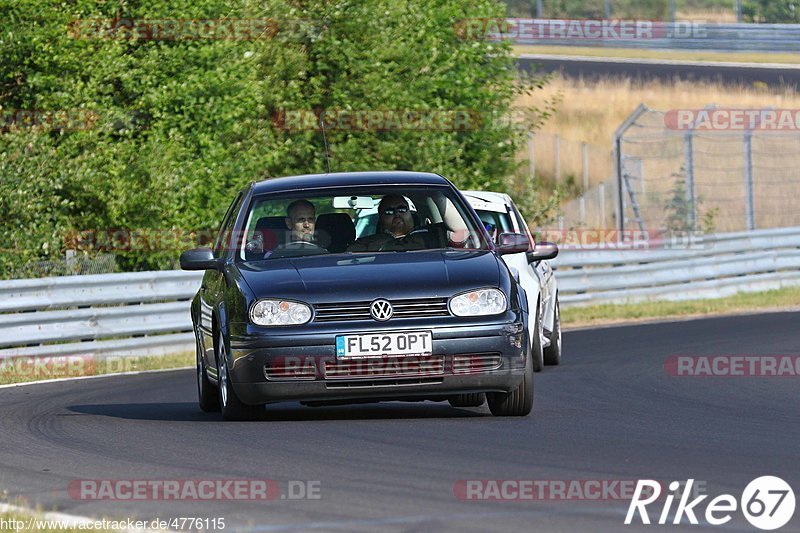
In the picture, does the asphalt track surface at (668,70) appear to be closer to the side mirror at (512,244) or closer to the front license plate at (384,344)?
the side mirror at (512,244)

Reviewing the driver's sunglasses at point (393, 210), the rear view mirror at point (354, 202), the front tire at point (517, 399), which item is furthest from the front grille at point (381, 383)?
the rear view mirror at point (354, 202)

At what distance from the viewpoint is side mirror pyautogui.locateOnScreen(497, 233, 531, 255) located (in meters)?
10.7

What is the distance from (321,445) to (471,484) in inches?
70.9

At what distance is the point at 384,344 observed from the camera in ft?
31.4

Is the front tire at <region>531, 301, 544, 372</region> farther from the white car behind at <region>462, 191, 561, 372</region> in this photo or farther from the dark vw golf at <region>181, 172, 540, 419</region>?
the dark vw golf at <region>181, 172, 540, 419</region>

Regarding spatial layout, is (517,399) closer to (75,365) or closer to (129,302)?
(75,365)

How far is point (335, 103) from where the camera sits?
84.7 ft

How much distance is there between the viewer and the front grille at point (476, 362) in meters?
9.66

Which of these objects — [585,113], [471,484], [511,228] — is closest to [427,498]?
[471,484]

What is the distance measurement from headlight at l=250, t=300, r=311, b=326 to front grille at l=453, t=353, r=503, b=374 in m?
0.89

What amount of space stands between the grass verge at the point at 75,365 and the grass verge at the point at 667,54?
123ft

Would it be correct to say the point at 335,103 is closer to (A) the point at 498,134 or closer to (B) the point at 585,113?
(A) the point at 498,134

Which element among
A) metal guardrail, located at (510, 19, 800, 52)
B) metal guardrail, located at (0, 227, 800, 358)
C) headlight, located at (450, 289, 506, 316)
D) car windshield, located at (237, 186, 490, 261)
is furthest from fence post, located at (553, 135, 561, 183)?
headlight, located at (450, 289, 506, 316)

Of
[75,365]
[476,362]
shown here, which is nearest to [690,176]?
[75,365]
